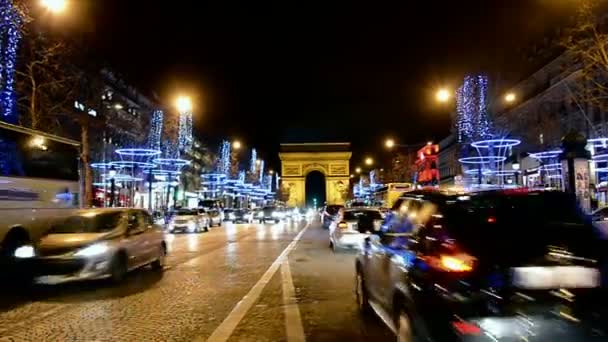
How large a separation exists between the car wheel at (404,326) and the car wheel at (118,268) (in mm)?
8113

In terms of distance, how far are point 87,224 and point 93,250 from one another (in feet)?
4.68

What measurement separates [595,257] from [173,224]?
3530cm

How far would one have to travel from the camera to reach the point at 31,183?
53.0 feet

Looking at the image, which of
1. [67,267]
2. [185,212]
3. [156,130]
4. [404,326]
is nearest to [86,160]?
[185,212]

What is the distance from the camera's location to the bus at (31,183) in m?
15.0

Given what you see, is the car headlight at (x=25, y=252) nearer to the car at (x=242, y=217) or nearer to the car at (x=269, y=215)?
the car at (x=269, y=215)

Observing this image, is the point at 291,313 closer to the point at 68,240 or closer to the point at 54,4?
the point at 68,240

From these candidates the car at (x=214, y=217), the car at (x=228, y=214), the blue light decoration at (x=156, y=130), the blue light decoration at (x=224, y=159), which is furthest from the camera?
the blue light decoration at (x=224, y=159)

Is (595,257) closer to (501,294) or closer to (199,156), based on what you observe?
(501,294)

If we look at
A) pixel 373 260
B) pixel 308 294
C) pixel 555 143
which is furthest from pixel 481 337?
pixel 555 143

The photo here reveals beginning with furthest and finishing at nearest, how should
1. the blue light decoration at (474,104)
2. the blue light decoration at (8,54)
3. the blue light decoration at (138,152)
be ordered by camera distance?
the blue light decoration at (474,104) < the blue light decoration at (138,152) < the blue light decoration at (8,54)

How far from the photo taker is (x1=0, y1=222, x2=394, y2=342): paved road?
26.1 ft

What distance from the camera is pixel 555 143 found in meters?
41.8

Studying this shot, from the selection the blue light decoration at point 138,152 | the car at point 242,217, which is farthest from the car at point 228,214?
the blue light decoration at point 138,152
